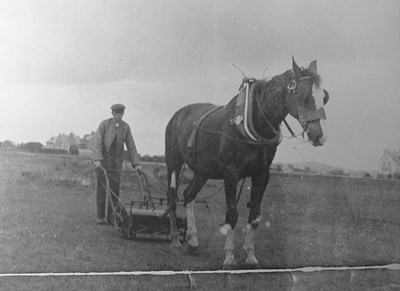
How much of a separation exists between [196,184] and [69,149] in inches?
56.2

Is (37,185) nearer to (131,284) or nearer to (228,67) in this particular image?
(131,284)

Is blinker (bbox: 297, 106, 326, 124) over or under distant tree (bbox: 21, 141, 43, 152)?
over

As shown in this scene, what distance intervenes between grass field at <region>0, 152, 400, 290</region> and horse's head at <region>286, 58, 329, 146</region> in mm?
1258

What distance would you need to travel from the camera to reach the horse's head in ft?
13.8

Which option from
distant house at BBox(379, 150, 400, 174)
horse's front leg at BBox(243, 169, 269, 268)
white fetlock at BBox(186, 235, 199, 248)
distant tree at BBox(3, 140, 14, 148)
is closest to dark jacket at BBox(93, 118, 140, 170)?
distant tree at BBox(3, 140, 14, 148)

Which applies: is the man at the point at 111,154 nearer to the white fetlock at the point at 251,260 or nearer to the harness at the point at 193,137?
the harness at the point at 193,137

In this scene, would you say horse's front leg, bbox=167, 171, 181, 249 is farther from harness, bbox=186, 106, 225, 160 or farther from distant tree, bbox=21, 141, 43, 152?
distant tree, bbox=21, 141, 43, 152

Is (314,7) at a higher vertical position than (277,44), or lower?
higher

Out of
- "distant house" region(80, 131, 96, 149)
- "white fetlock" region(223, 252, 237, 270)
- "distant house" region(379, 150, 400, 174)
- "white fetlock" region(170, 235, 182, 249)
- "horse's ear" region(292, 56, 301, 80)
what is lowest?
"white fetlock" region(223, 252, 237, 270)

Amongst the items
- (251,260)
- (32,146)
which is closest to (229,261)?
(251,260)

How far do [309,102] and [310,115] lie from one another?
0.12 m

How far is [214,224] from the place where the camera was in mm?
5762

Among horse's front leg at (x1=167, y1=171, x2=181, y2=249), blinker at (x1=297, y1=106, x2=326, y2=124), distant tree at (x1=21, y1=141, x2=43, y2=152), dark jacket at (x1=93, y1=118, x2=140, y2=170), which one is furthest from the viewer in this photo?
horse's front leg at (x1=167, y1=171, x2=181, y2=249)

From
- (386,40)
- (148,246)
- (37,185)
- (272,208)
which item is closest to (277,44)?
(386,40)
